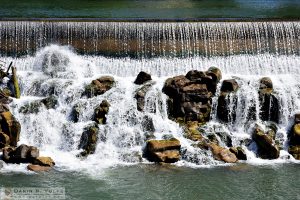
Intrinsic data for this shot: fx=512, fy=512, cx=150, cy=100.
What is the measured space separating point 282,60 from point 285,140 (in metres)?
6.87

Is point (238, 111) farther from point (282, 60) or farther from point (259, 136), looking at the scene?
point (282, 60)

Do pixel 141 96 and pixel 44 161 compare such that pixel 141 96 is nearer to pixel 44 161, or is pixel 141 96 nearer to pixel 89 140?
pixel 89 140

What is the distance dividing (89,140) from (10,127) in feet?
13.1

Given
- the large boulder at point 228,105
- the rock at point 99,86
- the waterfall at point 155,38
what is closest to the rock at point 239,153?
the large boulder at point 228,105

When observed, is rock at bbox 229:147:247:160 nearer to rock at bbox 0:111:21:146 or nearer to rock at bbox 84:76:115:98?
rock at bbox 84:76:115:98

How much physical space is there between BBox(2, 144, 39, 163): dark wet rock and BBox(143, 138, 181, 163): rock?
534 centimetres

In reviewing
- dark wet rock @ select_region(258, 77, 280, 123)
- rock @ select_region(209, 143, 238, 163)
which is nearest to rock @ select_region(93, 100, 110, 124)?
rock @ select_region(209, 143, 238, 163)

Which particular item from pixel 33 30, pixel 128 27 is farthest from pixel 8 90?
pixel 128 27

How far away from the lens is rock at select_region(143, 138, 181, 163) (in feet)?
80.0

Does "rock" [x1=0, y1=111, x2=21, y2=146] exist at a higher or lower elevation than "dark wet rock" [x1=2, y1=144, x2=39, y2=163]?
higher

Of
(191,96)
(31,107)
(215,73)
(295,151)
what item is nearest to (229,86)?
(215,73)

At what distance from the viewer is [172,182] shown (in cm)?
2234

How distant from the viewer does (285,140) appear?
26.7m

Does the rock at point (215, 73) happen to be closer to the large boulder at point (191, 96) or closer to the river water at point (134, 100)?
the large boulder at point (191, 96)
